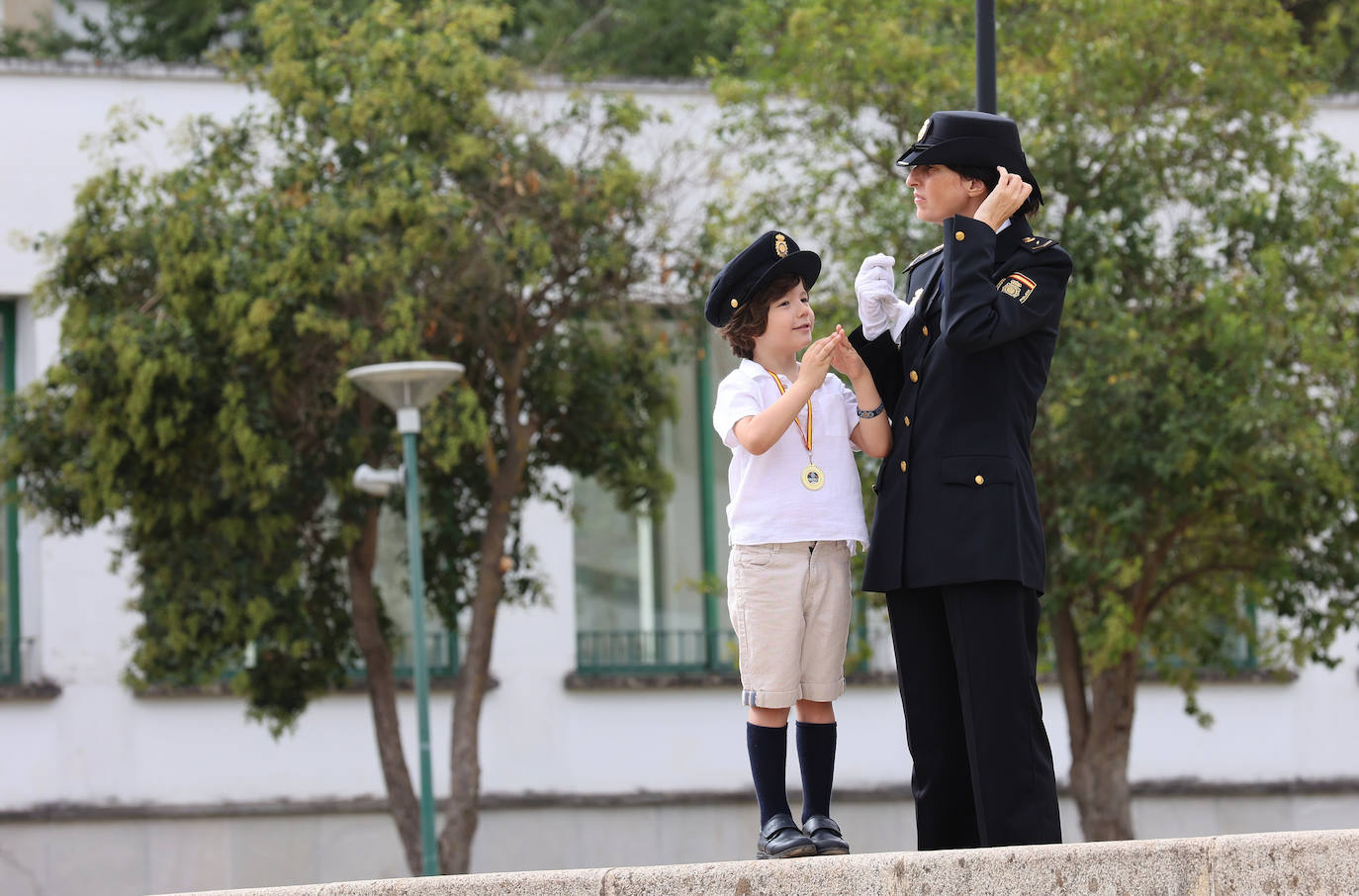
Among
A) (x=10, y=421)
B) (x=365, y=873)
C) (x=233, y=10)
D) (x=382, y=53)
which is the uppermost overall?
(x=233, y=10)

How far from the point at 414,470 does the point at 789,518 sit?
18.5ft

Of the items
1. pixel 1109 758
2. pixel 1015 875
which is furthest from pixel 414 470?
pixel 1015 875

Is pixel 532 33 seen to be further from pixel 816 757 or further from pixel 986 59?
pixel 816 757

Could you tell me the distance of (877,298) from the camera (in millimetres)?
4578

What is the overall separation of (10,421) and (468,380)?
262 centimetres

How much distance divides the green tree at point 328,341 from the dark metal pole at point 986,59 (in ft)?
15.3

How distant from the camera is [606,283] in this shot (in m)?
10.6

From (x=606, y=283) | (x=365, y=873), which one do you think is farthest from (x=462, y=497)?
(x=365, y=873)

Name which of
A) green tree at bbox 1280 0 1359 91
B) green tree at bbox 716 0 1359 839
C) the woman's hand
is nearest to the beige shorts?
the woman's hand

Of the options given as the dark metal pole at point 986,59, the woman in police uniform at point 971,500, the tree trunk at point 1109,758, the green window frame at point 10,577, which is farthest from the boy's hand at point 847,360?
the green window frame at point 10,577

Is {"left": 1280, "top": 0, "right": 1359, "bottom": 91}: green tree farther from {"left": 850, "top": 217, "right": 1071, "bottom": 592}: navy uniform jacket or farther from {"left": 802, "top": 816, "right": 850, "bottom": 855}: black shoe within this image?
{"left": 802, "top": 816, "right": 850, "bottom": 855}: black shoe

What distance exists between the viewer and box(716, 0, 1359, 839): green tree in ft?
29.7

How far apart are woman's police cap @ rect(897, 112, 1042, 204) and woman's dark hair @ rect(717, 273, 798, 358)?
18.4 inches

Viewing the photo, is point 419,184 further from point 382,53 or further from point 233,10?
point 233,10
